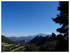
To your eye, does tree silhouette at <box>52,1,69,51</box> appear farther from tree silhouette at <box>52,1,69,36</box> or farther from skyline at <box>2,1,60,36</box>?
skyline at <box>2,1,60,36</box>

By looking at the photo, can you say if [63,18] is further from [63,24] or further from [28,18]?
[28,18]

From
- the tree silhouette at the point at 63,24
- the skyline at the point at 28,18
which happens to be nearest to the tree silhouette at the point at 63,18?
the tree silhouette at the point at 63,24

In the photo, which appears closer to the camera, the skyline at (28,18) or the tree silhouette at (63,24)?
the tree silhouette at (63,24)

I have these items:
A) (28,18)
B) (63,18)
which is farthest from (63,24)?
(28,18)

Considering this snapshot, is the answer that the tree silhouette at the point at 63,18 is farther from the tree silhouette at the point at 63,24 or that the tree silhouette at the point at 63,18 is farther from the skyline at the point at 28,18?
the skyline at the point at 28,18

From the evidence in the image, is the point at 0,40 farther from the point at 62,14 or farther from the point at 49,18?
the point at 62,14

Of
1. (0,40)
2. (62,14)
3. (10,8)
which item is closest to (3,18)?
(10,8)
